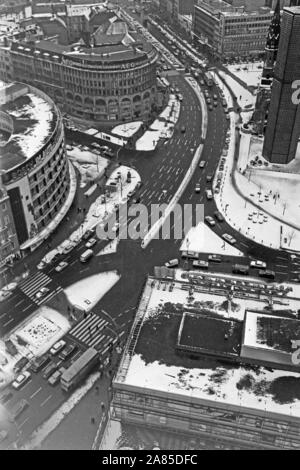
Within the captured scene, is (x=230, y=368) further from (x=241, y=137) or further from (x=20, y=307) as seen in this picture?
(x=241, y=137)

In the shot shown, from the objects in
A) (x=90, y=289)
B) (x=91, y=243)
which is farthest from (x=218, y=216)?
(x=90, y=289)

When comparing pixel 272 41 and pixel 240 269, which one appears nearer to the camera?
pixel 240 269

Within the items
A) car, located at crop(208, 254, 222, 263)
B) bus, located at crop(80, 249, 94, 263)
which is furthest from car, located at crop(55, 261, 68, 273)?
car, located at crop(208, 254, 222, 263)

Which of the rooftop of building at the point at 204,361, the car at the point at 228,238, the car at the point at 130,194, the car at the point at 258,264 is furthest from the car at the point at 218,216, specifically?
the rooftop of building at the point at 204,361

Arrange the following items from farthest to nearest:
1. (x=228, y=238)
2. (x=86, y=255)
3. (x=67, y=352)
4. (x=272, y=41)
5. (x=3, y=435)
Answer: (x=272, y=41) → (x=228, y=238) → (x=86, y=255) → (x=67, y=352) → (x=3, y=435)

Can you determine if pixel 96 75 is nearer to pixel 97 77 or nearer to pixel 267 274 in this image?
pixel 97 77

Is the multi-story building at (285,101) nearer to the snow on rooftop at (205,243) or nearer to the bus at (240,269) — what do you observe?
the snow on rooftop at (205,243)
